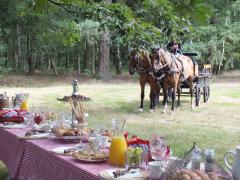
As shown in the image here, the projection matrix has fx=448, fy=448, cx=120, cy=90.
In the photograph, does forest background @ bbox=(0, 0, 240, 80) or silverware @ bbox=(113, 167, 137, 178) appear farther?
forest background @ bbox=(0, 0, 240, 80)

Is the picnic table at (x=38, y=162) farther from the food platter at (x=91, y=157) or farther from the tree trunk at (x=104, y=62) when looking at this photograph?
the tree trunk at (x=104, y=62)

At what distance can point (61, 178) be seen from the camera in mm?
3023

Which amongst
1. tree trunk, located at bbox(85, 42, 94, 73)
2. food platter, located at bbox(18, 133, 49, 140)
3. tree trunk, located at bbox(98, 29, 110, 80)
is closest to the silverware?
food platter, located at bbox(18, 133, 49, 140)

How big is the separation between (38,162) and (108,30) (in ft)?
9.61

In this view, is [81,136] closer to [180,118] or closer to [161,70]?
[180,118]

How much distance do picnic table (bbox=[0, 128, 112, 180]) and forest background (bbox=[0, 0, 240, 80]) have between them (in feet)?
3.46

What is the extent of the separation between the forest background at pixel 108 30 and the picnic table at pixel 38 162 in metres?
1.05

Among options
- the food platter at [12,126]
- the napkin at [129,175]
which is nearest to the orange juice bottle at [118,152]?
the napkin at [129,175]

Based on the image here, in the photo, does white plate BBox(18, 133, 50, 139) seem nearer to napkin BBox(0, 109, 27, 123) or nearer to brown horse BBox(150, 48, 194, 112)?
napkin BBox(0, 109, 27, 123)

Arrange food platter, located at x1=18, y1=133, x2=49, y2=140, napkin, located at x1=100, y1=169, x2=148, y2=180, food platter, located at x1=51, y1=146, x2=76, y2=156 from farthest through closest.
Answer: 1. food platter, located at x1=18, y1=133, x2=49, y2=140
2. food platter, located at x1=51, y1=146, x2=76, y2=156
3. napkin, located at x1=100, y1=169, x2=148, y2=180

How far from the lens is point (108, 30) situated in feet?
19.7

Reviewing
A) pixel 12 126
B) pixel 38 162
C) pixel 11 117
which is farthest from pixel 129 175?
pixel 11 117

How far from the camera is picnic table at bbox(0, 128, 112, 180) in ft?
9.36

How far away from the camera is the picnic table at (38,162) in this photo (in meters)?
2.85
